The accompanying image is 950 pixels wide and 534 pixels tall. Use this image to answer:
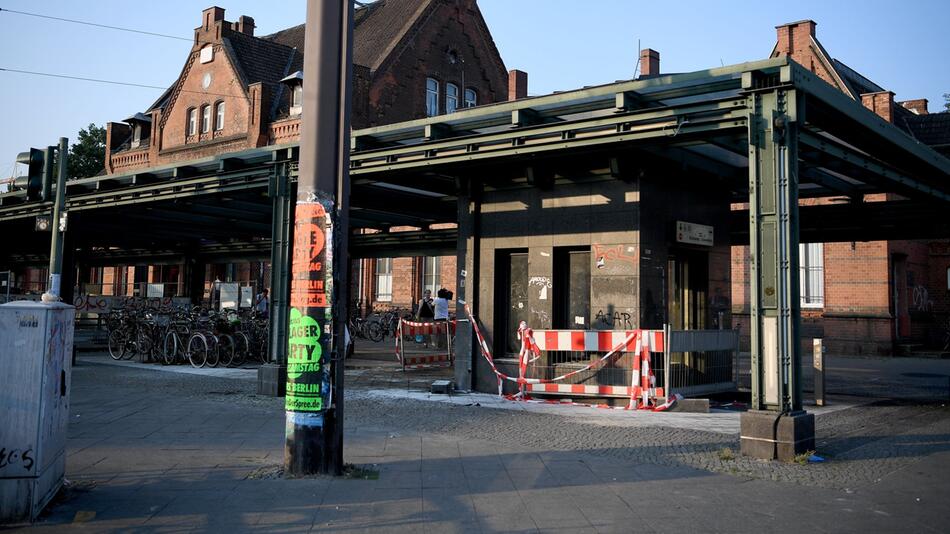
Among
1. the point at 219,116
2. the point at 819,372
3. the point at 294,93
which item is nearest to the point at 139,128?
the point at 219,116

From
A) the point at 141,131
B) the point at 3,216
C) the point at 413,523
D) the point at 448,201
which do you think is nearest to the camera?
the point at 413,523

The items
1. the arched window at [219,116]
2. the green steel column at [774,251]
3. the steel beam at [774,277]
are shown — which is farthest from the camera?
Answer: the arched window at [219,116]

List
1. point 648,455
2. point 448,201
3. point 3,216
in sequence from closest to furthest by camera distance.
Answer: point 648,455 < point 448,201 < point 3,216

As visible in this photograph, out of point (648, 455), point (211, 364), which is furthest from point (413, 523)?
point (211, 364)

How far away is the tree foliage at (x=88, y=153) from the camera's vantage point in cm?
5734

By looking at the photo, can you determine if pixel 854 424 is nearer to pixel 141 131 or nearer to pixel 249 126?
pixel 249 126

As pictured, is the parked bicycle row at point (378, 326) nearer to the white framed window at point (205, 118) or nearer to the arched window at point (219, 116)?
the arched window at point (219, 116)

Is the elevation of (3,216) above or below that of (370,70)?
below

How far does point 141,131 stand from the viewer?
41812 millimetres

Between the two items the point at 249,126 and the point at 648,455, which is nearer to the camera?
the point at 648,455

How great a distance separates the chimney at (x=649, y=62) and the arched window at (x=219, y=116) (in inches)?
793

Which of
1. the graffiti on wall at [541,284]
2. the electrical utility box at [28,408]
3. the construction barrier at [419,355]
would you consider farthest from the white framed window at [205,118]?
the electrical utility box at [28,408]

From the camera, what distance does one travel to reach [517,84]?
130 ft

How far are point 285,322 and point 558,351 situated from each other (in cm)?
423
